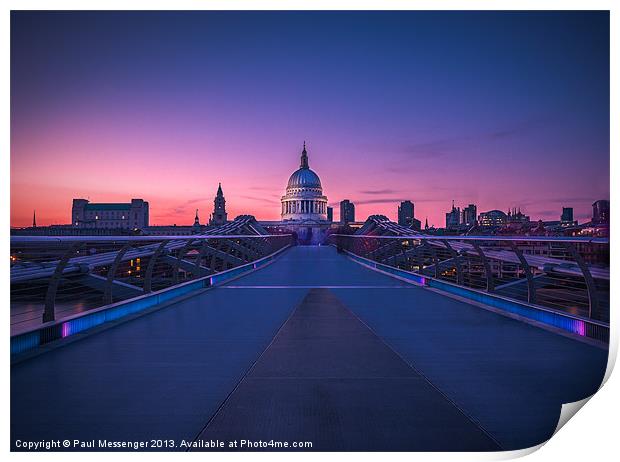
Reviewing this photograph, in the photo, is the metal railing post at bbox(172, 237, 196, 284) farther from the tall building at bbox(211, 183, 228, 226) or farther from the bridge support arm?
the tall building at bbox(211, 183, 228, 226)

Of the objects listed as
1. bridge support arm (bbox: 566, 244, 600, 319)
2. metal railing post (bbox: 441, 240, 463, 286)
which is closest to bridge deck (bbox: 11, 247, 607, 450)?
bridge support arm (bbox: 566, 244, 600, 319)

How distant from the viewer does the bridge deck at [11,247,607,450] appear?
3129mm

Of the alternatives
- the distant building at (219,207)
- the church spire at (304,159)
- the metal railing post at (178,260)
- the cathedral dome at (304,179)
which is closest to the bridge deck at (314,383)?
the metal railing post at (178,260)

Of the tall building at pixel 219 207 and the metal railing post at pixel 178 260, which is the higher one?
the tall building at pixel 219 207

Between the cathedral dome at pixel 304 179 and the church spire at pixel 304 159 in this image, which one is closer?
the cathedral dome at pixel 304 179

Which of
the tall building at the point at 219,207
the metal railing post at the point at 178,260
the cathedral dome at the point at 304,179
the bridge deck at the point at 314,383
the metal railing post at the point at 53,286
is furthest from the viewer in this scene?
the tall building at the point at 219,207

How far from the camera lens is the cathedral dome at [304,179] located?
14500 cm

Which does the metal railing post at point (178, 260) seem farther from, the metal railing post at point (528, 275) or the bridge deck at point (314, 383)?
the metal railing post at point (528, 275)

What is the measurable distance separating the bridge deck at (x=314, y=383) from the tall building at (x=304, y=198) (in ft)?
417

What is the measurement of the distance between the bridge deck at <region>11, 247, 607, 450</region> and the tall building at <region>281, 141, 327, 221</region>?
417 feet

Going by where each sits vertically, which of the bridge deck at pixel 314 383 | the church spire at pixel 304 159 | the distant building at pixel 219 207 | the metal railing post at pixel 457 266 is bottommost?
the bridge deck at pixel 314 383

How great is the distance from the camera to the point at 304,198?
139 metres
